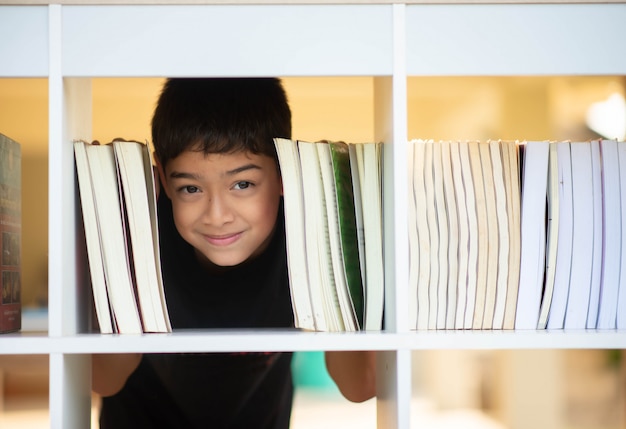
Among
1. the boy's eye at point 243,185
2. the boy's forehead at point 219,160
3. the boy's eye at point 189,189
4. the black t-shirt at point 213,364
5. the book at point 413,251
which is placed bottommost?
the black t-shirt at point 213,364

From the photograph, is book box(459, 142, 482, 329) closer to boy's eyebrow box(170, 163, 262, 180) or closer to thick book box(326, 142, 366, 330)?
thick book box(326, 142, 366, 330)

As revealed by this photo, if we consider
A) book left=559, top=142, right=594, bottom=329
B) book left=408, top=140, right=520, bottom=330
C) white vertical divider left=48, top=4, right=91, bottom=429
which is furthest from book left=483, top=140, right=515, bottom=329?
white vertical divider left=48, top=4, right=91, bottom=429

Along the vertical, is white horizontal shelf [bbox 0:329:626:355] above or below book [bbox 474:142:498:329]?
below

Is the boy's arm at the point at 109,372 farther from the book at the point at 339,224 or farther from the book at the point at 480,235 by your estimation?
the book at the point at 480,235

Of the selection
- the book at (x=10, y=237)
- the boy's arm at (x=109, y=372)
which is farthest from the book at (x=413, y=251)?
the boy's arm at (x=109, y=372)

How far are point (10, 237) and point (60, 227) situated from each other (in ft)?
0.90

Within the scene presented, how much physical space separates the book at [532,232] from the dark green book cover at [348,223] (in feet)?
0.99

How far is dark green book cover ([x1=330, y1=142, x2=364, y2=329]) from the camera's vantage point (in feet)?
4.57

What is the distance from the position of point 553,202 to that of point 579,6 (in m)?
0.36

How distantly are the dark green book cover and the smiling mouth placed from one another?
14.3 inches

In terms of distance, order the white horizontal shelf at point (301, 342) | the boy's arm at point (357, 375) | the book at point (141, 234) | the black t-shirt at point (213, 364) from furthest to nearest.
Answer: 1. the black t-shirt at point (213, 364)
2. the boy's arm at point (357, 375)
3. the book at point (141, 234)
4. the white horizontal shelf at point (301, 342)

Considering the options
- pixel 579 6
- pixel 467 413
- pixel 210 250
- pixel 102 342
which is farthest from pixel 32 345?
pixel 467 413

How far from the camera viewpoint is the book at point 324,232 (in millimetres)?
1374

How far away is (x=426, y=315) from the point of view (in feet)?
4.51
